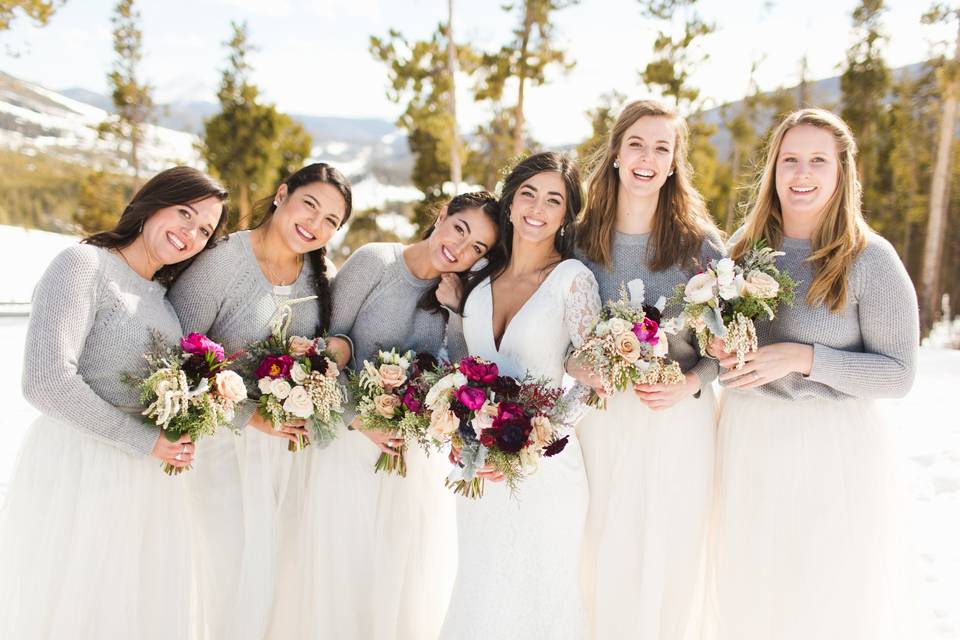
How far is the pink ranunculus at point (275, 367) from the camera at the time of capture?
4047mm

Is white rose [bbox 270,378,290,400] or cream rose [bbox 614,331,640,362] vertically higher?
cream rose [bbox 614,331,640,362]

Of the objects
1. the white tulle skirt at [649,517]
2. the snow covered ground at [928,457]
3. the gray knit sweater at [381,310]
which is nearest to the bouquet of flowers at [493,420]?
the white tulle skirt at [649,517]

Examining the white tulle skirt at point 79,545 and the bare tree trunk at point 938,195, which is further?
the bare tree trunk at point 938,195

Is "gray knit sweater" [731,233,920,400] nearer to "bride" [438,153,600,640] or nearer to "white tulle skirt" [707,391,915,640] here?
"white tulle skirt" [707,391,915,640]

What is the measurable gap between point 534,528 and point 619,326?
4.08 feet

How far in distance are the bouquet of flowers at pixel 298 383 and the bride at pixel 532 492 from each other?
860mm

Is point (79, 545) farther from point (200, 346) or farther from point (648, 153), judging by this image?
point (648, 153)

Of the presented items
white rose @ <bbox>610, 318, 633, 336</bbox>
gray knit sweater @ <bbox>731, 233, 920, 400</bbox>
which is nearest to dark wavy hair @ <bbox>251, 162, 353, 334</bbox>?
white rose @ <bbox>610, 318, 633, 336</bbox>

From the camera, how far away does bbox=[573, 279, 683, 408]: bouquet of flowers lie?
3.59 metres

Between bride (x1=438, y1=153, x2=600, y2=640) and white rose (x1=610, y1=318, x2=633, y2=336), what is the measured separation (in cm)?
37

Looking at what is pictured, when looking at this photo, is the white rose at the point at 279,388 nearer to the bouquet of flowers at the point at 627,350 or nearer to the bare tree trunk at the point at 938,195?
the bouquet of flowers at the point at 627,350

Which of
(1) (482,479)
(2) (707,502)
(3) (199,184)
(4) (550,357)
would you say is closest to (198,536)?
(1) (482,479)

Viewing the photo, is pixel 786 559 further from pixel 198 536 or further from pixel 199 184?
pixel 199 184

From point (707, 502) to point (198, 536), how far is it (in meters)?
3.02
